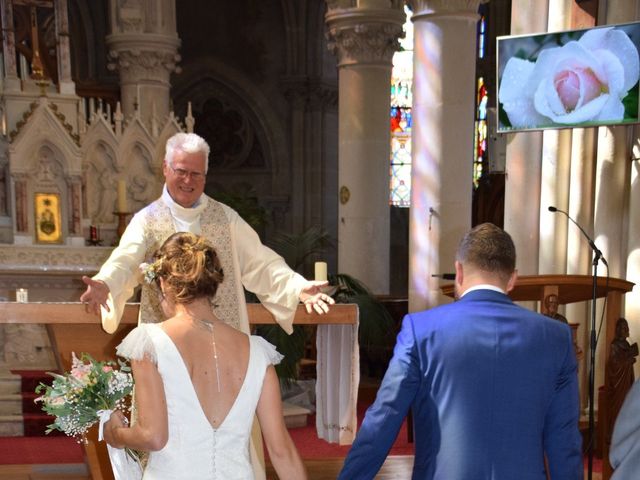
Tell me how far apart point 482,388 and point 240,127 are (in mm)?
16669

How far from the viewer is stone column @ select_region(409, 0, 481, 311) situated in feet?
29.4

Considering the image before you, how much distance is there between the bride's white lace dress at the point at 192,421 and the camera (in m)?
2.87

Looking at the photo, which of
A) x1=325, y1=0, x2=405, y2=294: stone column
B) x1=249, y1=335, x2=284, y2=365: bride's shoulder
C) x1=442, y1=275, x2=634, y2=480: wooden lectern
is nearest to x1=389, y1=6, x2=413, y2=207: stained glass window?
x1=325, y1=0, x2=405, y2=294: stone column

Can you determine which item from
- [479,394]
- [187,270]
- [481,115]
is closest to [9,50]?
[187,270]

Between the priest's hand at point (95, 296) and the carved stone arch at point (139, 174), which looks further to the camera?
the carved stone arch at point (139, 174)

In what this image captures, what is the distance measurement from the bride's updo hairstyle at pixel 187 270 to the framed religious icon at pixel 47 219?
6.46 m

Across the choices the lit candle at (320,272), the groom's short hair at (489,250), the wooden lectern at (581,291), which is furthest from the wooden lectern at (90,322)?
the groom's short hair at (489,250)

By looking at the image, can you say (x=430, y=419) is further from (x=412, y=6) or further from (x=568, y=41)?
(x=412, y=6)

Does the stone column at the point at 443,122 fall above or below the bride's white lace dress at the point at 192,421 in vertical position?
above

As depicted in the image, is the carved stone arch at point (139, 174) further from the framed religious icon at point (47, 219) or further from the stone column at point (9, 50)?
the stone column at point (9, 50)

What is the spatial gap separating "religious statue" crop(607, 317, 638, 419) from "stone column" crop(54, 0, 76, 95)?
6.20 m

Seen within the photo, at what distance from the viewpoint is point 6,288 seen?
8594 millimetres

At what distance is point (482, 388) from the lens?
2.65 metres

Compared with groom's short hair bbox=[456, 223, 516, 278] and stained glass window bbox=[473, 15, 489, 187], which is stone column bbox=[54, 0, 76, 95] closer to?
groom's short hair bbox=[456, 223, 516, 278]
